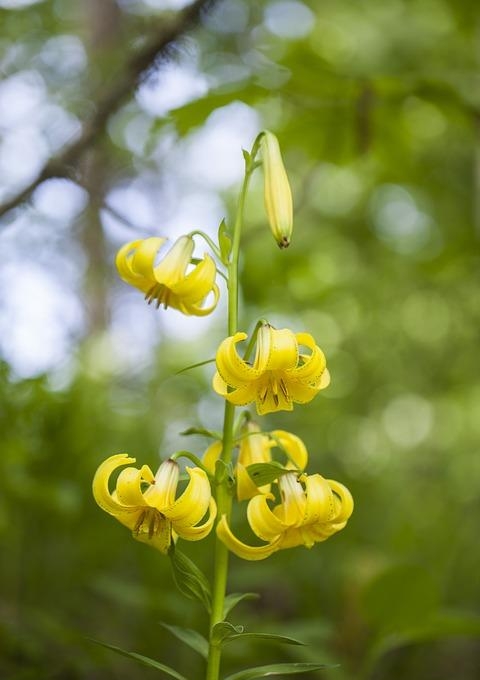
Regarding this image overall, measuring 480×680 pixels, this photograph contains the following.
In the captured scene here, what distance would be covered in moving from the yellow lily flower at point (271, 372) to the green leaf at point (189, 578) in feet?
0.92

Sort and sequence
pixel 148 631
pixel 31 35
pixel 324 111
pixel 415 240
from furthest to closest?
pixel 415 240, pixel 31 35, pixel 148 631, pixel 324 111

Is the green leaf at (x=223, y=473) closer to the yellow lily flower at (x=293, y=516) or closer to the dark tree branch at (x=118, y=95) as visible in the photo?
the yellow lily flower at (x=293, y=516)

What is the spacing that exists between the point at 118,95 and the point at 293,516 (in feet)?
3.61

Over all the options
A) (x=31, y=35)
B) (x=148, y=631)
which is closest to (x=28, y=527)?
(x=148, y=631)

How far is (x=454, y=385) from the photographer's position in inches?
258

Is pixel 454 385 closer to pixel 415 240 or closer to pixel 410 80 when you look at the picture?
pixel 415 240

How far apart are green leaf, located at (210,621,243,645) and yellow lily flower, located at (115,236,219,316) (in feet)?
1.94

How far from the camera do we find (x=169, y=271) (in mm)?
1229

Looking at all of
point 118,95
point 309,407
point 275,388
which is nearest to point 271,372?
point 275,388

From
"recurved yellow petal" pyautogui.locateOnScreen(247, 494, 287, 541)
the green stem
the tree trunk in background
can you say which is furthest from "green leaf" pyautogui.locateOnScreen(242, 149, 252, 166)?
the tree trunk in background

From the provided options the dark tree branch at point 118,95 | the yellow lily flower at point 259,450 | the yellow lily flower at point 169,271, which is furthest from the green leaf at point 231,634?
the dark tree branch at point 118,95

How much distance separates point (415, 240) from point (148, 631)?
493 cm

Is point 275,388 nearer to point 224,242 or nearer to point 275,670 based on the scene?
point 224,242

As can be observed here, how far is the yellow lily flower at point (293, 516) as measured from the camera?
1.12 m
